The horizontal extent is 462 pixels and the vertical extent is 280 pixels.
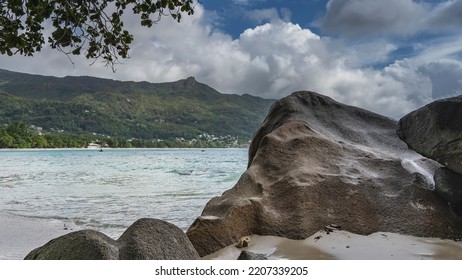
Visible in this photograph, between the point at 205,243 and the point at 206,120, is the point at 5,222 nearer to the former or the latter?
the point at 205,243

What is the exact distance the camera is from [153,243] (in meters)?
4.21

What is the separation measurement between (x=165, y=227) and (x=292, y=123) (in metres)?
4.42

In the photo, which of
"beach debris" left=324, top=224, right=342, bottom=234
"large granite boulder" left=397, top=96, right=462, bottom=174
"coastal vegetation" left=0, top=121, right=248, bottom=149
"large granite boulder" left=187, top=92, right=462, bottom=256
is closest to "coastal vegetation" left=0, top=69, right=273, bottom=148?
"coastal vegetation" left=0, top=121, right=248, bottom=149

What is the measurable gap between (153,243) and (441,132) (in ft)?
15.3

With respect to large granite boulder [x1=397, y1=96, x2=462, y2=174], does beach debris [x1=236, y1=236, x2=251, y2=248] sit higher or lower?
lower

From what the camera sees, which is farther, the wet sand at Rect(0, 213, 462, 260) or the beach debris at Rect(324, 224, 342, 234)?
the beach debris at Rect(324, 224, 342, 234)

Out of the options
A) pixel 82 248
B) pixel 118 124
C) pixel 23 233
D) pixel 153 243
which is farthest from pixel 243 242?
pixel 118 124

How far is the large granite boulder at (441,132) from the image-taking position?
6.38 metres

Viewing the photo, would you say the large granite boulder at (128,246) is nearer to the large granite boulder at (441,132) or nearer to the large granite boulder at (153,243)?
the large granite boulder at (153,243)

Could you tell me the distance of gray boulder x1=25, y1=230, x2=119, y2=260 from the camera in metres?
3.73

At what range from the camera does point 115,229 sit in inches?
406

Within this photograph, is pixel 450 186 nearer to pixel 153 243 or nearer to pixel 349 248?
pixel 349 248

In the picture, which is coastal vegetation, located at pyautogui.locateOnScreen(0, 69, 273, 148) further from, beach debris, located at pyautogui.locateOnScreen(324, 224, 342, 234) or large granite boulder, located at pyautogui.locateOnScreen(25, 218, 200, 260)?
large granite boulder, located at pyautogui.locateOnScreen(25, 218, 200, 260)
